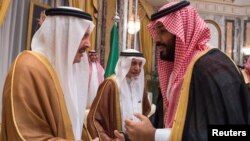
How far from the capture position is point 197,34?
7.66 feet

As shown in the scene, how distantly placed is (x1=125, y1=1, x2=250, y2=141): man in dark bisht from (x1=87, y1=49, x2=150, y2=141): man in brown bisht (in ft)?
6.43

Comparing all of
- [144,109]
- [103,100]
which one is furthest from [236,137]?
[144,109]

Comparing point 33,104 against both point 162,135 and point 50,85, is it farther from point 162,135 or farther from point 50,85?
point 162,135

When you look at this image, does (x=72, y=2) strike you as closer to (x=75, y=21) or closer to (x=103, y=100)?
(x=103, y=100)

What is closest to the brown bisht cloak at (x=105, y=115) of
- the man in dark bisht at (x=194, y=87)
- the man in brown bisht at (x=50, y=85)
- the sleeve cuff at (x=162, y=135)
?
the man in brown bisht at (x=50, y=85)

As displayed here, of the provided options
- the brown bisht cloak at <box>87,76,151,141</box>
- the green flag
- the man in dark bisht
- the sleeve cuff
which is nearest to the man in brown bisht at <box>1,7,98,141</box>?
the man in dark bisht

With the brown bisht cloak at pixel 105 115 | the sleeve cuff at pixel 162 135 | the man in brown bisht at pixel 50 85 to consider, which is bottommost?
the brown bisht cloak at pixel 105 115

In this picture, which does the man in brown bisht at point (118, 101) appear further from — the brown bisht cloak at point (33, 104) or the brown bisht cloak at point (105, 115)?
the brown bisht cloak at point (33, 104)

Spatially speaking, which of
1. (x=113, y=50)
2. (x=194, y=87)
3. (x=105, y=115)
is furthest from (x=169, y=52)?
(x=113, y=50)

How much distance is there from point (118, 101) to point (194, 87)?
2.62 meters

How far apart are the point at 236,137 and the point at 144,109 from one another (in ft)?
11.1

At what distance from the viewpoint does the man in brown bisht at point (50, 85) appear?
2.38 m

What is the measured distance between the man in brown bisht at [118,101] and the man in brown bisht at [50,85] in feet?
4.71

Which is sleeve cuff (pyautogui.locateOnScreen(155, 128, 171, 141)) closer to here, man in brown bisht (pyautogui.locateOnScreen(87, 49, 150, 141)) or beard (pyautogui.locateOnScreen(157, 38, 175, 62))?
beard (pyautogui.locateOnScreen(157, 38, 175, 62))
